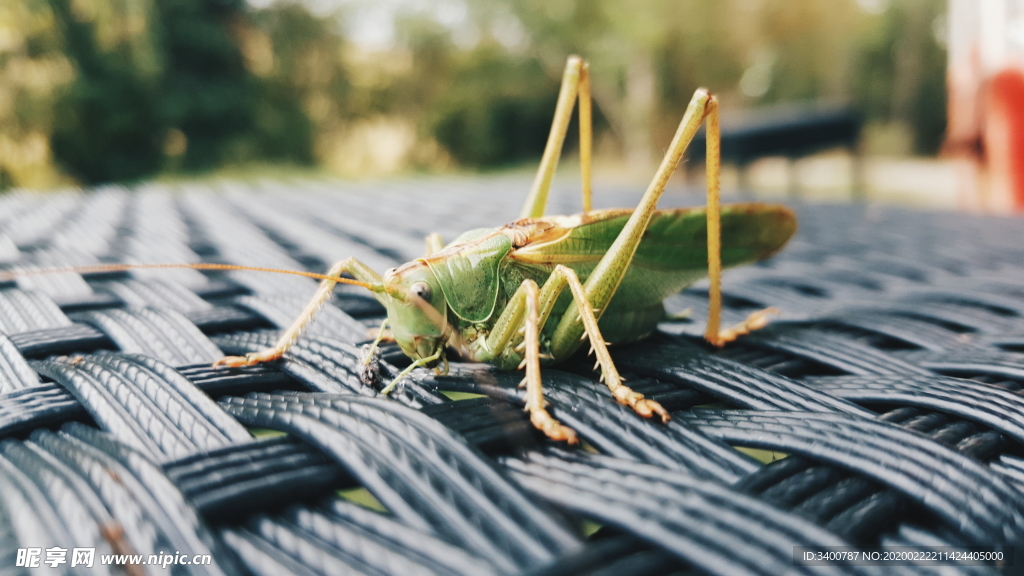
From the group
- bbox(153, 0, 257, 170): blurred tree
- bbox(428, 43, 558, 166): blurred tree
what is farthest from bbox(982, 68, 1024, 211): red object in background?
bbox(153, 0, 257, 170): blurred tree

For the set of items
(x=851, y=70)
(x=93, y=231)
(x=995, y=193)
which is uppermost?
(x=851, y=70)

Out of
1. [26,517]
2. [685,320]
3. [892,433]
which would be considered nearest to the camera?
[26,517]

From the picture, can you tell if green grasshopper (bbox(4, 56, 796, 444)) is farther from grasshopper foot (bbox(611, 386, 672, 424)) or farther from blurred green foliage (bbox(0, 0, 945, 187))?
blurred green foliage (bbox(0, 0, 945, 187))

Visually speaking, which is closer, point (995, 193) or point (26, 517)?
point (26, 517)

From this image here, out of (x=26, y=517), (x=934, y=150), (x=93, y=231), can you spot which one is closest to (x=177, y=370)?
(x=26, y=517)

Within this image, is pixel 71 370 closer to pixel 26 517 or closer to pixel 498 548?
pixel 26 517

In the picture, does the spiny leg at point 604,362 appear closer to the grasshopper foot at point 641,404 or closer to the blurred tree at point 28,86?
the grasshopper foot at point 641,404

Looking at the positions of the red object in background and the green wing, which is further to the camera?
the red object in background

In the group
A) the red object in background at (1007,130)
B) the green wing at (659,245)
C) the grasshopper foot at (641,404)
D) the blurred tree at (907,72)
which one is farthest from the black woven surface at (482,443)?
the blurred tree at (907,72)
